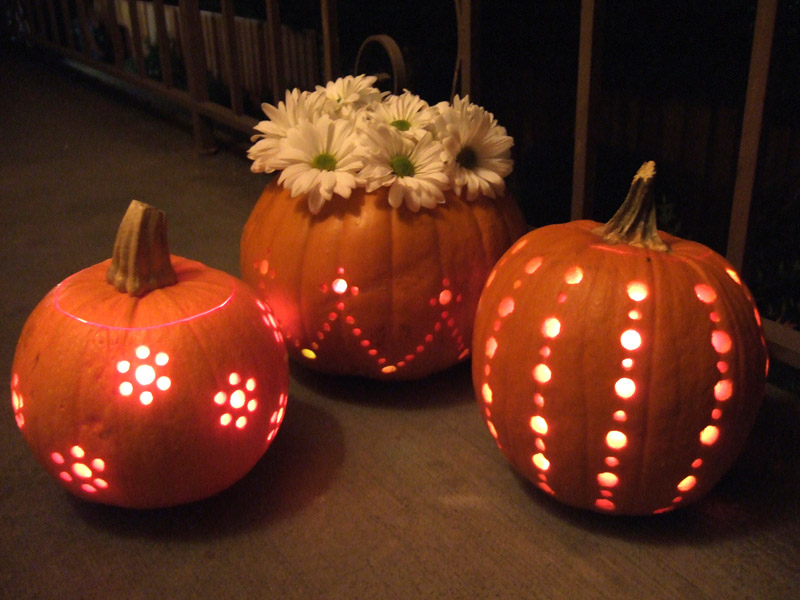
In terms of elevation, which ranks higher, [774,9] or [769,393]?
[774,9]

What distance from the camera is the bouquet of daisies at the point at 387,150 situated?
1.35m

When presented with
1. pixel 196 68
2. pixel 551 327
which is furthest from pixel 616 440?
pixel 196 68

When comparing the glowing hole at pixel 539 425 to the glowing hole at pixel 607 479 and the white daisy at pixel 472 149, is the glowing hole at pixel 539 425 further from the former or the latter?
the white daisy at pixel 472 149

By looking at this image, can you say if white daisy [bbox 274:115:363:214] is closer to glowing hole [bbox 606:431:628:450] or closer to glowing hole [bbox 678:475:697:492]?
glowing hole [bbox 606:431:628:450]

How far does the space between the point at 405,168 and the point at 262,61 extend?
2.53 meters

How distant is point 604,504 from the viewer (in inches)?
45.2

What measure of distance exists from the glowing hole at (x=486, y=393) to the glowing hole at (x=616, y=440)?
19 centimetres

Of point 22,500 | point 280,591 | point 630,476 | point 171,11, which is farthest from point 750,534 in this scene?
point 171,11

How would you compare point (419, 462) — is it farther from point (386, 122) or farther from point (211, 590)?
point (386, 122)

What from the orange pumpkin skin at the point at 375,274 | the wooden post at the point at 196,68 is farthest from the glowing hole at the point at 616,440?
the wooden post at the point at 196,68

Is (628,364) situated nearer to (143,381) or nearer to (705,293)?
(705,293)

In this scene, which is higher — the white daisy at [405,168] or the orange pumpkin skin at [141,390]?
the white daisy at [405,168]

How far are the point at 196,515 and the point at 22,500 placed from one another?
284mm

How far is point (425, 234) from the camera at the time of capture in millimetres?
1373
